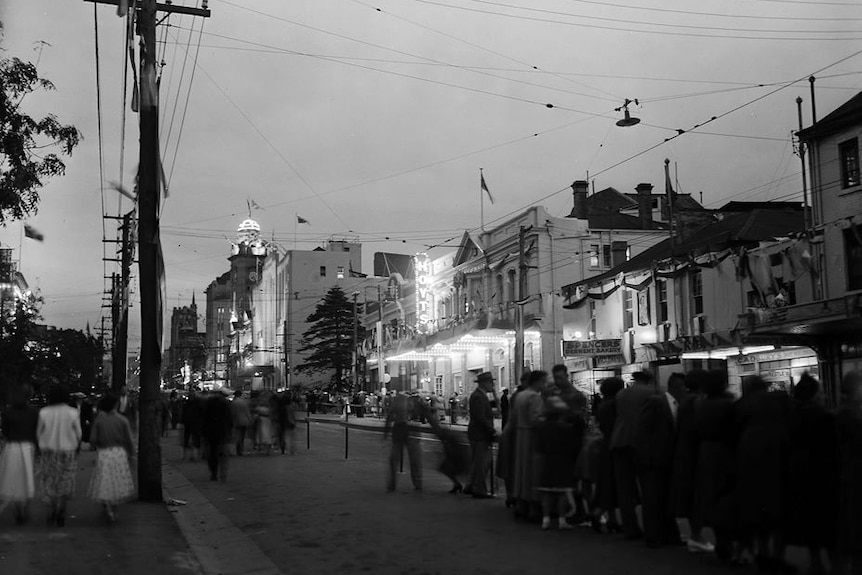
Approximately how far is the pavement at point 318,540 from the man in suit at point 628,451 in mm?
269

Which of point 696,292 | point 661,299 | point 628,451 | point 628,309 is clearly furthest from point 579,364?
point 628,451

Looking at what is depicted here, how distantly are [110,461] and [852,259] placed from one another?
24.2 meters

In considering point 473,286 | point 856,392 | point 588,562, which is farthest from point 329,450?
point 473,286

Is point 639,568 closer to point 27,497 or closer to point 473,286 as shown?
point 27,497

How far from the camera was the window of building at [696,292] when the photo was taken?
36.2 metres

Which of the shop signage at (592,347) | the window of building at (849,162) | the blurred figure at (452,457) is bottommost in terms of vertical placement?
the blurred figure at (452,457)

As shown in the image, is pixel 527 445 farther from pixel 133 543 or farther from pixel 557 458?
pixel 133 543

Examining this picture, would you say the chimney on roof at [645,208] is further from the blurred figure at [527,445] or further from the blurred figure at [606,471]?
the blurred figure at [606,471]

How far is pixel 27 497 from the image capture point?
466 inches

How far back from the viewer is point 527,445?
1166cm

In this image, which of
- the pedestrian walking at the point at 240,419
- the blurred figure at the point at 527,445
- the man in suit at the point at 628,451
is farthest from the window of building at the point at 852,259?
the man in suit at the point at 628,451

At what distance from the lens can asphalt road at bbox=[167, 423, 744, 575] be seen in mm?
8883

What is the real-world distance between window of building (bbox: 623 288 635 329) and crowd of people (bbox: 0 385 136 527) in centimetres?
3163

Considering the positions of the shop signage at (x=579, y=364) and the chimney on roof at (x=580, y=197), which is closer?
the shop signage at (x=579, y=364)
